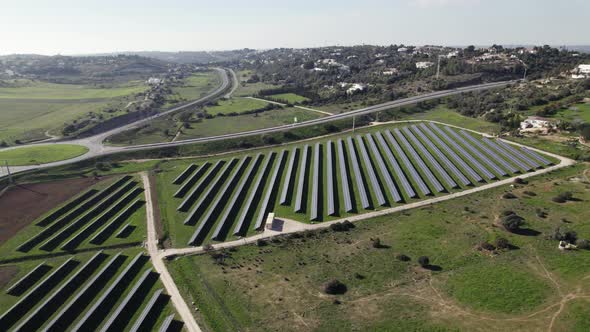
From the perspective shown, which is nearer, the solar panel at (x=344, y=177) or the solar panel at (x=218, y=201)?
the solar panel at (x=218, y=201)

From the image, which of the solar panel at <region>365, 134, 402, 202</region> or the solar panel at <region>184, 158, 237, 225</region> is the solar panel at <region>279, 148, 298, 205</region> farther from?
the solar panel at <region>365, 134, 402, 202</region>

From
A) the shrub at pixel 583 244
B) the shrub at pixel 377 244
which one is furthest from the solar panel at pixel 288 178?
the shrub at pixel 583 244

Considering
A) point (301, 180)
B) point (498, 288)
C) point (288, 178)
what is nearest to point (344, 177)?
point (301, 180)

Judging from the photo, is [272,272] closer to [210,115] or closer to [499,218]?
[499,218]

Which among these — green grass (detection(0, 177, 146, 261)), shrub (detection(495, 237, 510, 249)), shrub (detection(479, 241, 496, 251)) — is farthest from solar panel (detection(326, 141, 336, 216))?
green grass (detection(0, 177, 146, 261))

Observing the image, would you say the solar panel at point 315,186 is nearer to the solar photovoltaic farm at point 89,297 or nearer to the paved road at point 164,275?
the paved road at point 164,275

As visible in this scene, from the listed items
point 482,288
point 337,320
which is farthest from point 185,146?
point 482,288
